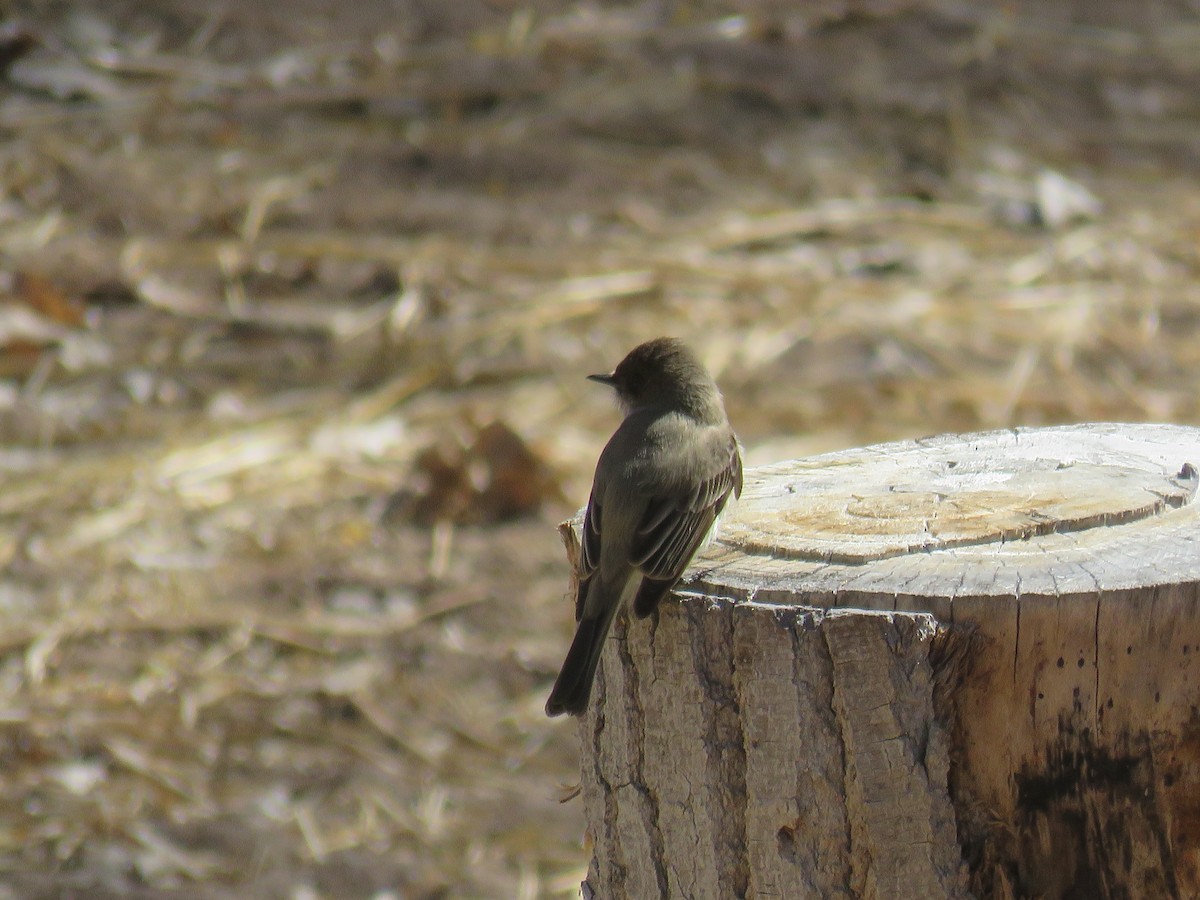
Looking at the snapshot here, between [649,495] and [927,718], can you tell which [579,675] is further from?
[927,718]

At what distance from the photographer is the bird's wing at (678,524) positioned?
308cm

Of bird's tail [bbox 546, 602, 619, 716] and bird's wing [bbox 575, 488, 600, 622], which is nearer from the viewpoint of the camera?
bird's tail [bbox 546, 602, 619, 716]

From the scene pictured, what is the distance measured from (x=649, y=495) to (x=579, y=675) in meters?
0.57

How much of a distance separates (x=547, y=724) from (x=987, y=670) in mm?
2969

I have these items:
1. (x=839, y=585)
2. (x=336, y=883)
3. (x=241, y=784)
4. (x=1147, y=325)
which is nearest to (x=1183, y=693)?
(x=839, y=585)

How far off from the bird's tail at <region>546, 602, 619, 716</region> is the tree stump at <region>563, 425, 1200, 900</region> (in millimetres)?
89

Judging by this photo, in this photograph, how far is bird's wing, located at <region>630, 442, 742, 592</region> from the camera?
3.08 m

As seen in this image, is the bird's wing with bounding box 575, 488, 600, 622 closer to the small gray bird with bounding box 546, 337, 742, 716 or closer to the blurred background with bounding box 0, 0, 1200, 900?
the small gray bird with bounding box 546, 337, 742, 716

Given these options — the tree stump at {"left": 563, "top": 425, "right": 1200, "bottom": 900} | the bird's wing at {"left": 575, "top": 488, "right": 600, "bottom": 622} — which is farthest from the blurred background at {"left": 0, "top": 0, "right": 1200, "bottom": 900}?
the tree stump at {"left": 563, "top": 425, "right": 1200, "bottom": 900}

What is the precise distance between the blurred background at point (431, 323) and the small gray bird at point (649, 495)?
84cm

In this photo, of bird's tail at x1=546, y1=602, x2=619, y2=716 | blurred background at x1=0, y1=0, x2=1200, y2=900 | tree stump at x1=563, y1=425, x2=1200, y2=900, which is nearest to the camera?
tree stump at x1=563, y1=425, x2=1200, y2=900

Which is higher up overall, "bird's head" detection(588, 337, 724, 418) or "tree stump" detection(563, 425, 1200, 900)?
"bird's head" detection(588, 337, 724, 418)

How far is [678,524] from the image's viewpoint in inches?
128

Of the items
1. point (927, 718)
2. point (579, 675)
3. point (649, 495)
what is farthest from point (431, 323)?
point (927, 718)
